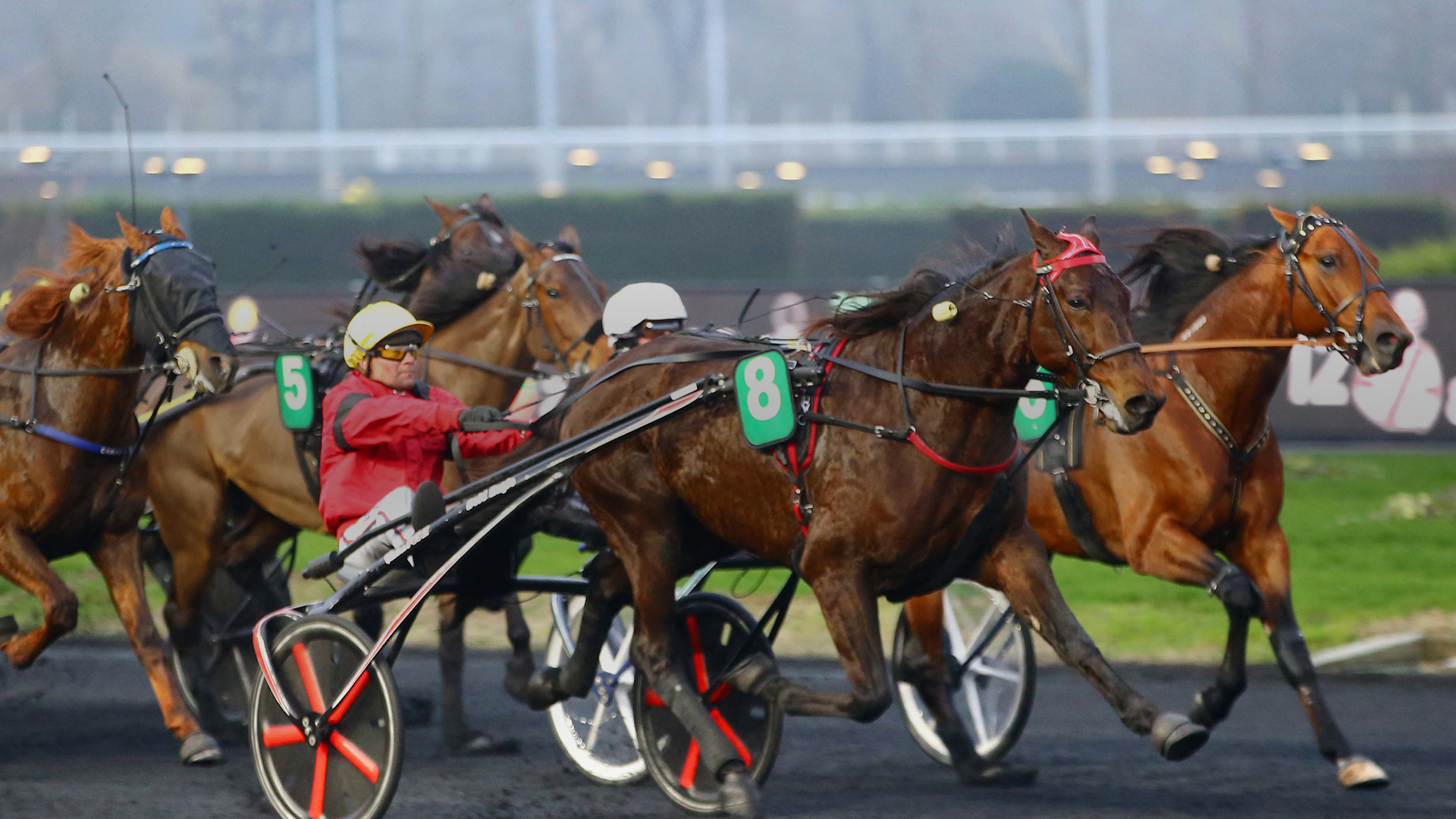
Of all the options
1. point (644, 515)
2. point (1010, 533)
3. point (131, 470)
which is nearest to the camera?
point (1010, 533)

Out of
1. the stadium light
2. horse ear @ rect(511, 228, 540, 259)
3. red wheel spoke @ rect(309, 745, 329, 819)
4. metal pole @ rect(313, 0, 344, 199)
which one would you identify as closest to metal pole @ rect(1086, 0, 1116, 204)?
the stadium light

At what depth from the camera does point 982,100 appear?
2253 centimetres

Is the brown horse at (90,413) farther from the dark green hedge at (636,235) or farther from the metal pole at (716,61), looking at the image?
the metal pole at (716,61)

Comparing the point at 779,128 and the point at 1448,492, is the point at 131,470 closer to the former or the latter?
the point at 1448,492

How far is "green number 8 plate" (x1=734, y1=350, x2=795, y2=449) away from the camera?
4.64 meters

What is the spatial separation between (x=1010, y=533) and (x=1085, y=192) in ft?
52.6

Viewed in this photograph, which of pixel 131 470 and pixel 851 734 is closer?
pixel 131 470

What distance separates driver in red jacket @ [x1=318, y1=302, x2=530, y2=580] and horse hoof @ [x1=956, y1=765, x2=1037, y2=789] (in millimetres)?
1926

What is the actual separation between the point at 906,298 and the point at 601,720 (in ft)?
6.70

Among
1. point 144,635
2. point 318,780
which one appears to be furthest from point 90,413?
point 318,780

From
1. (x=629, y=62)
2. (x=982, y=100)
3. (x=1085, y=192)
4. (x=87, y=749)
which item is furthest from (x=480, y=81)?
(x=87, y=749)

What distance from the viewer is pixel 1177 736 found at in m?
4.13

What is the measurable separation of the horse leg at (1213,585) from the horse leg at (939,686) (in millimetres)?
656

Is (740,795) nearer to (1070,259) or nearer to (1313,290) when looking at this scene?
(1070,259)
